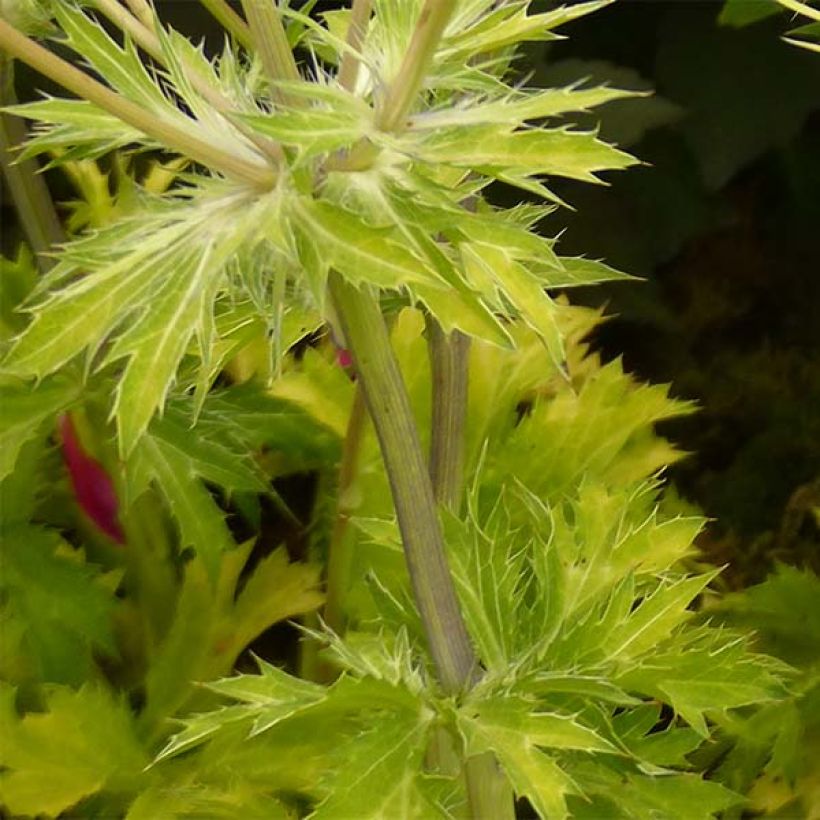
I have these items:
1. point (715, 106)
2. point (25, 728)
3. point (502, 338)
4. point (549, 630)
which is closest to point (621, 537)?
point (549, 630)

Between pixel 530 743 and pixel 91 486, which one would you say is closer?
pixel 530 743

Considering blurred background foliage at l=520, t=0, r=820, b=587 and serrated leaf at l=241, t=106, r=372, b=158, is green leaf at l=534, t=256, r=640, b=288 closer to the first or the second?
serrated leaf at l=241, t=106, r=372, b=158

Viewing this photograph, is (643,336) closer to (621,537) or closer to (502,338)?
(621,537)

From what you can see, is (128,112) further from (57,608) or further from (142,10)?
(57,608)

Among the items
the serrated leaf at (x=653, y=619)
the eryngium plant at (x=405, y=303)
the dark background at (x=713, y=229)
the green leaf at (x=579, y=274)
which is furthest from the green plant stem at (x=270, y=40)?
the dark background at (x=713, y=229)

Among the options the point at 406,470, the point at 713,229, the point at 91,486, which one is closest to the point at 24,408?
the point at 91,486
